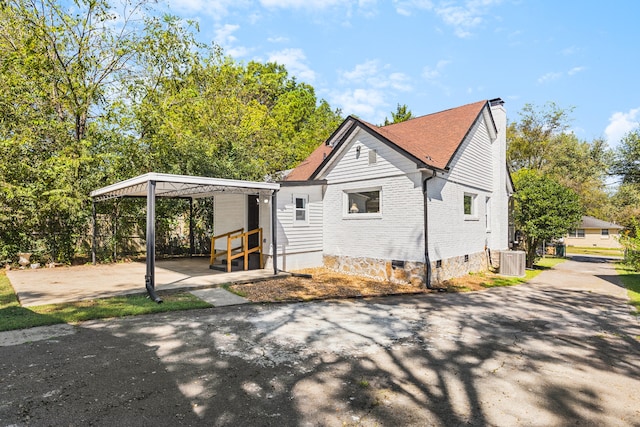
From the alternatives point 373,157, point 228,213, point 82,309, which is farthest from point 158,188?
point 373,157

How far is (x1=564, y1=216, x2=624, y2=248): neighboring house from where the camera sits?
35.2 m

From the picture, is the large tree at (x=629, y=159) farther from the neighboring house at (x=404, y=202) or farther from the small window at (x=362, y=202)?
the small window at (x=362, y=202)

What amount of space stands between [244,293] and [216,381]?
4.80 m

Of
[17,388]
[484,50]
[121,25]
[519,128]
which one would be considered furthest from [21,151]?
[519,128]

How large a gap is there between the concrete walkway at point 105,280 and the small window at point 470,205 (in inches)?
313

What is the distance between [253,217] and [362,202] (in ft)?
13.7

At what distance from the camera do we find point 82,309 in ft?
21.7

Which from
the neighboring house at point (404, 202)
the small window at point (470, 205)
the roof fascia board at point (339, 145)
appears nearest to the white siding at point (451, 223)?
the neighboring house at point (404, 202)

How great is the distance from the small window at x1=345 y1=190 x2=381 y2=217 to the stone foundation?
164cm

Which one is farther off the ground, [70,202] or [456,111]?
[456,111]

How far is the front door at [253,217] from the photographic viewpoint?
12.9 m

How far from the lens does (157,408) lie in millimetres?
3191

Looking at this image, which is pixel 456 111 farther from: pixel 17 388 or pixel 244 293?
pixel 17 388

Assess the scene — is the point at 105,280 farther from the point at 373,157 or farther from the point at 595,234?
the point at 595,234
